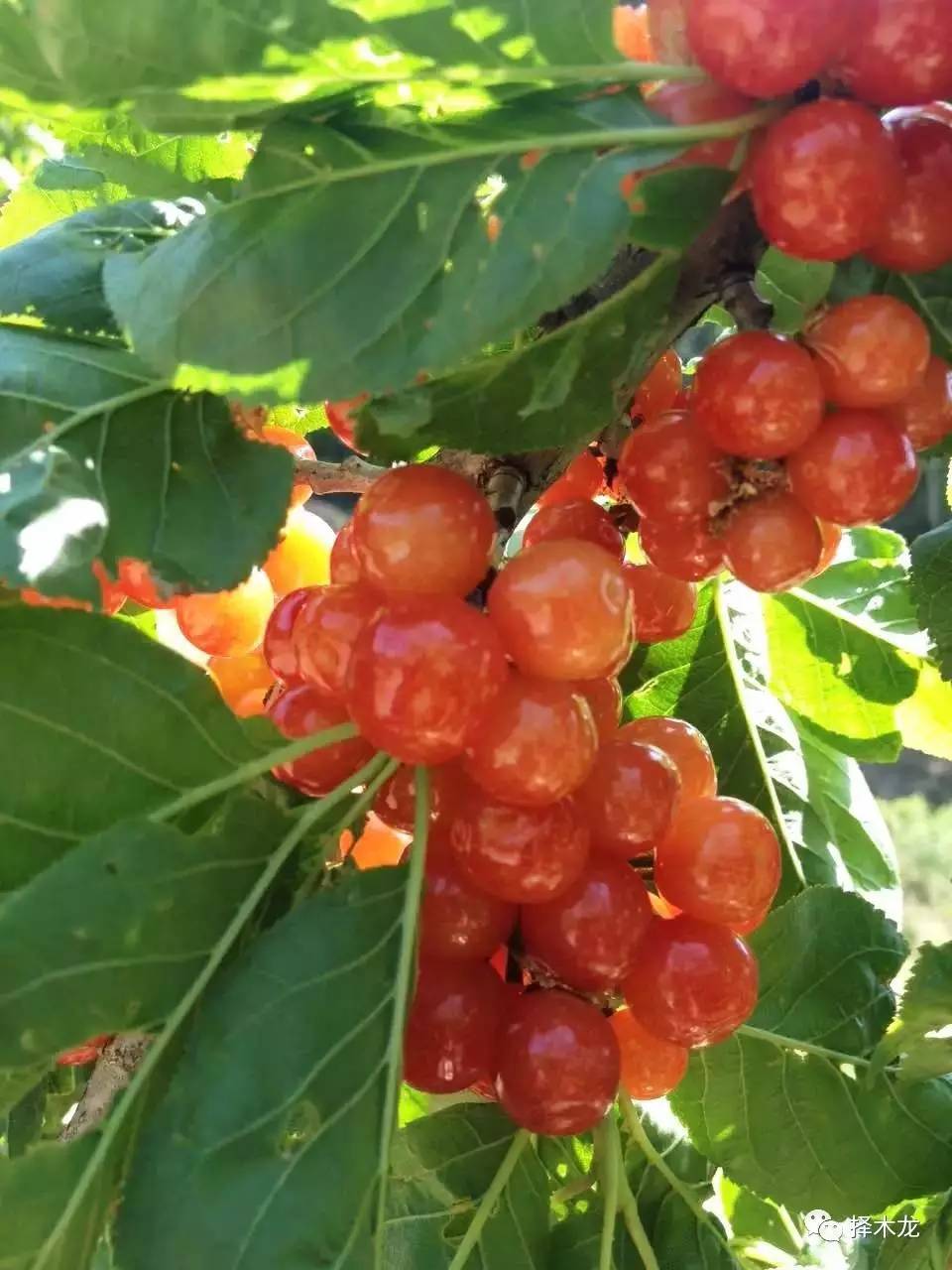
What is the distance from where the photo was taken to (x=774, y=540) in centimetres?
45

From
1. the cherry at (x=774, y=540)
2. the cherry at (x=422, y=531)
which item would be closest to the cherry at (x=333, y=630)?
the cherry at (x=422, y=531)

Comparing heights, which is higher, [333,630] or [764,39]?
Answer: [764,39]

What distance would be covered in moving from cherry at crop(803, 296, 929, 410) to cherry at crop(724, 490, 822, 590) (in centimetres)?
4

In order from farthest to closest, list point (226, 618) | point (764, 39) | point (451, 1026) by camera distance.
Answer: point (226, 618), point (451, 1026), point (764, 39)

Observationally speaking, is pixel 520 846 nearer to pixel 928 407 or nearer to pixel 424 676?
pixel 424 676

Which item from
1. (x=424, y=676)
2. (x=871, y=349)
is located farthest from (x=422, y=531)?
(x=871, y=349)

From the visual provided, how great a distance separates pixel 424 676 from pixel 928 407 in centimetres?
22

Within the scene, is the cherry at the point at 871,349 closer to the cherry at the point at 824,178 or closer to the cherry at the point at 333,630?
the cherry at the point at 824,178

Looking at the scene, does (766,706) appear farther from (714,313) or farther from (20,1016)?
(20,1016)

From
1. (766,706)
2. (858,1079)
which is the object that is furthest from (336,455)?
(858,1079)

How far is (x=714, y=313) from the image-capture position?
688 millimetres

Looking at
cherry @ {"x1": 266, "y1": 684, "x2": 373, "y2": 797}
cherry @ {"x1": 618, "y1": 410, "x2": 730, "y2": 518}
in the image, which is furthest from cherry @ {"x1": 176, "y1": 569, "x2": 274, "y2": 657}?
cherry @ {"x1": 618, "y1": 410, "x2": 730, "y2": 518}

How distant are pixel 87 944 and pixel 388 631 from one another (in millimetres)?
140

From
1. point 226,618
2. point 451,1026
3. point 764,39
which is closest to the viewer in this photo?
point 764,39
